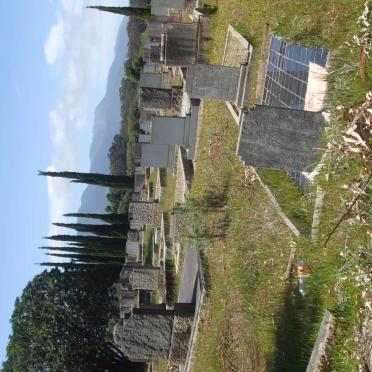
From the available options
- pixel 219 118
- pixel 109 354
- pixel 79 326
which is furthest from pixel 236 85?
pixel 79 326

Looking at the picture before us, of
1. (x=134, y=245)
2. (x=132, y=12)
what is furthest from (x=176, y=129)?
(x=134, y=245)

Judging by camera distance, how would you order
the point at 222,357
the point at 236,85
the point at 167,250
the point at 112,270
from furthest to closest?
the point at 112,270
the point at 167,250
the point at 236,85
the point at 222,357

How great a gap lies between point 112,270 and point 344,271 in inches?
1004

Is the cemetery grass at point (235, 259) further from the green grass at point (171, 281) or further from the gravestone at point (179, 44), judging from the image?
the green grass at point (171, 281)

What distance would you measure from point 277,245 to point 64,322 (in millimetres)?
21633

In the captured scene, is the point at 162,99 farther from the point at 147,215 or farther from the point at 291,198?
the point at 291,198

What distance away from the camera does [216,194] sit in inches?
476

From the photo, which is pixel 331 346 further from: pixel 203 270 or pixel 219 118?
pixel 219 118

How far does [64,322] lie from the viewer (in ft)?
90.4

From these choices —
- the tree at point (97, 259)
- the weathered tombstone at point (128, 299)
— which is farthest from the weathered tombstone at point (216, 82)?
the tree at point (97, 259)

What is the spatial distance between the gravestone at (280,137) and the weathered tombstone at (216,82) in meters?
3.78

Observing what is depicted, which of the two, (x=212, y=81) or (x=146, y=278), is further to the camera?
(x=146, y=278)

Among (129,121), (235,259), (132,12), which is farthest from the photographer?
(129,121)

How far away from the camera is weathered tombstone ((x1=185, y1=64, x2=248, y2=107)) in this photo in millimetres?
11164
